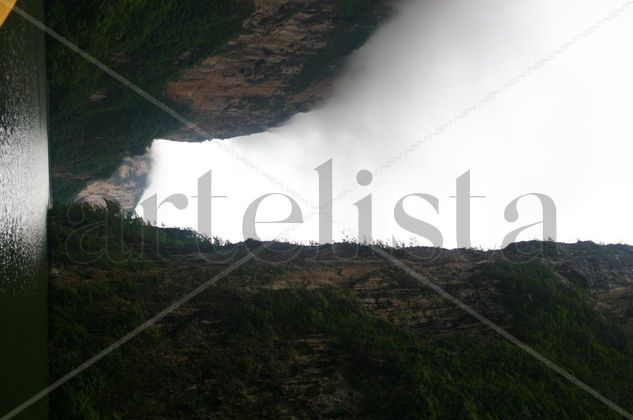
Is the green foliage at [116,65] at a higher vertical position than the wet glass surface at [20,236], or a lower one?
higher

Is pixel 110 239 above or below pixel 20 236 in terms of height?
below

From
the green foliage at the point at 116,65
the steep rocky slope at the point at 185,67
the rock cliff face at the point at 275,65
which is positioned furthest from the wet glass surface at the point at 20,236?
the rock cliff face at the point at 275,65

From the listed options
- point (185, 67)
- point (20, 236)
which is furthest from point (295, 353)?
point (185, 67)

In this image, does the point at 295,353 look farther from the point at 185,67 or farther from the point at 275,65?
the point at 275,65

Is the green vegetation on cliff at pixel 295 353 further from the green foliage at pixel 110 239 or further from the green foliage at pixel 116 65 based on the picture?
the green foliage at pixel 116 65

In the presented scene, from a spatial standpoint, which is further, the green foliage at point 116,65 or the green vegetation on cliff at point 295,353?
the green foliage at point 116,65

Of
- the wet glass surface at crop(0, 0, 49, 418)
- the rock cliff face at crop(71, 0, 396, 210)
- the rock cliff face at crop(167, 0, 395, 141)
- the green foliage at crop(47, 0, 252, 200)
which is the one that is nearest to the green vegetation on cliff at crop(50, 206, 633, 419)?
the wet glass surface at crop(0, 0, 49, 418)
